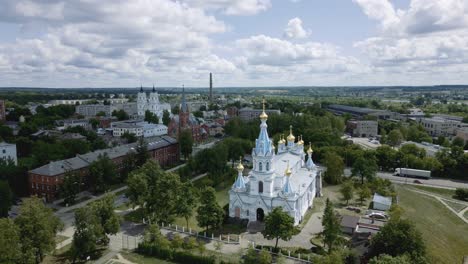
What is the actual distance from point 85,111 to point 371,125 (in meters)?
129

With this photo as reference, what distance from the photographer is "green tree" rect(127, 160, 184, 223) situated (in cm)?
3884

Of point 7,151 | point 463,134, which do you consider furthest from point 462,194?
point 7,151

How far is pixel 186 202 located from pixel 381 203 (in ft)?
85.1

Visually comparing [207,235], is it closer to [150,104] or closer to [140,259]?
[140,259]

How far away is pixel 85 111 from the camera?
553 ft

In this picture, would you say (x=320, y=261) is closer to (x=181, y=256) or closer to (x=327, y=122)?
(x=181, y=256)

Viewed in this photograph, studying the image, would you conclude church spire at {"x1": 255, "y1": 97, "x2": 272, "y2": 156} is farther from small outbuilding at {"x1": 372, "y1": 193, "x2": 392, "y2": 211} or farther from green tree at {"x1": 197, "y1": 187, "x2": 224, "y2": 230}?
small outbuilding at {"x1": 372, "y1": 193, "x2": 392, "y2": 211}

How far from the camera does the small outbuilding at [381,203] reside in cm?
4622

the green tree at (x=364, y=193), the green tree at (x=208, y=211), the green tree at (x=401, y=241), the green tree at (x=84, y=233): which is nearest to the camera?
the green tree at (x=401, y=241)

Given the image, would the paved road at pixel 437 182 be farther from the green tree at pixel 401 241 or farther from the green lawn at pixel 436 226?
the green tree at pixel 401 241

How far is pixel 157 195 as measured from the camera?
39.2m

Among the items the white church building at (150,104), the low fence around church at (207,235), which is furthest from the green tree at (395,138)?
the white church building at (150,104)

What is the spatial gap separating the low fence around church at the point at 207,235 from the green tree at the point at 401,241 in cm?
1391

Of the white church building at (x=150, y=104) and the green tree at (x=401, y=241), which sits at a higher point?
the white church building at (x=150, y=104)
